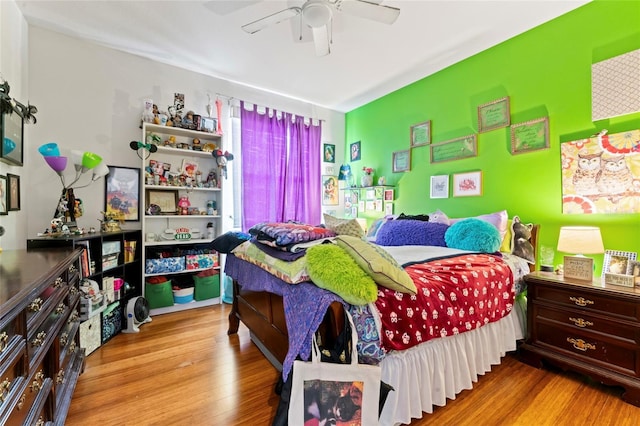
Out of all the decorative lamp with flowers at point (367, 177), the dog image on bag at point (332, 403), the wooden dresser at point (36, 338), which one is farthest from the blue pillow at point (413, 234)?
the wooden dresser at point (36, 338)

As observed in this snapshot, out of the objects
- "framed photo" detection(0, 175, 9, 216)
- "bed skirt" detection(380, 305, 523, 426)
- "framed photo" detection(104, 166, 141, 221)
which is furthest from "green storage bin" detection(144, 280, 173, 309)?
"bed skirt" detection(380, 305, 523, 426)

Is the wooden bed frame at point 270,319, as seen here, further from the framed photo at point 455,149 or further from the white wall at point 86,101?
the white wall at point 86,101

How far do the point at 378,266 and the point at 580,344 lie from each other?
1680mm

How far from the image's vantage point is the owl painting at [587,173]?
2148 mm

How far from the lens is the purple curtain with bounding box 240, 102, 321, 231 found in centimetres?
372

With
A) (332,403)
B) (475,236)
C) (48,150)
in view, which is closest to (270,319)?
(332,403)

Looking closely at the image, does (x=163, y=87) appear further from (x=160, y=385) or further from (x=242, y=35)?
(x=160, y=385)

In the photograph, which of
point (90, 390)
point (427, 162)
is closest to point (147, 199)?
point (90, 390)

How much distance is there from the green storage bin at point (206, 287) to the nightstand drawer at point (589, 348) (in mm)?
3070

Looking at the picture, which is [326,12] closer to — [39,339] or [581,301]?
[39,339]

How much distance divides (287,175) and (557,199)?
300cm

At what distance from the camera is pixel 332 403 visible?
1.21 meters

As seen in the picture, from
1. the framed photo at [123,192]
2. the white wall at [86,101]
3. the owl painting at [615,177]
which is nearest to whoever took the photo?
the owl painting at [615,177]

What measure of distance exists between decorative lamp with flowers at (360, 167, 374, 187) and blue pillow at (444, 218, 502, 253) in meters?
1.77
